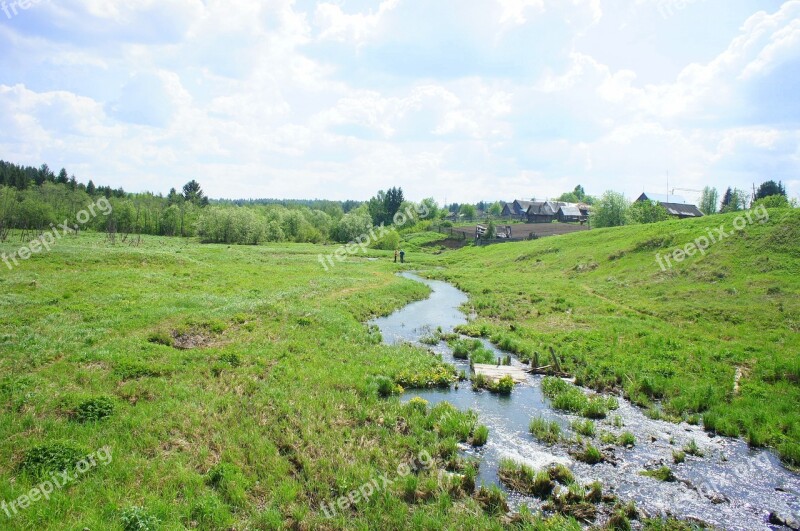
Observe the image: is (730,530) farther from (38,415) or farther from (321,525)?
(38,415)

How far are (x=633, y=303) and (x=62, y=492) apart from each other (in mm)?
34578

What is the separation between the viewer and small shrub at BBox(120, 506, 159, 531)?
8719mm

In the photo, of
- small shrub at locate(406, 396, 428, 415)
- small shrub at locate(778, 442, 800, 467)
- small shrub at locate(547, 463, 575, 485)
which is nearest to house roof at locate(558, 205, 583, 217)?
small shrub at locate(778, 442, 800, 467)

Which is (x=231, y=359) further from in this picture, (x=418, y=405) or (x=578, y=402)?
(x=578, y=402)

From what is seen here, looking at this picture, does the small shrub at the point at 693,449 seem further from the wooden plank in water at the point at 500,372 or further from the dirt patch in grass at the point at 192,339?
the dirt patch in grass at the point at 192,339

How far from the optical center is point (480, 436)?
Result: 1323 centimetres

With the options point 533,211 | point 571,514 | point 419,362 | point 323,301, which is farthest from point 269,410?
point 533,211

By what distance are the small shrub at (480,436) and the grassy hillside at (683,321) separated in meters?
6.91

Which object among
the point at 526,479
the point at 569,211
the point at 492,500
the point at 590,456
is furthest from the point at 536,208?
the point at 492,500

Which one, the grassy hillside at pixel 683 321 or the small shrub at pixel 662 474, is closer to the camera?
the small shrub at pixel 662 474

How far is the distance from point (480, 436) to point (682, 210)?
413 feet

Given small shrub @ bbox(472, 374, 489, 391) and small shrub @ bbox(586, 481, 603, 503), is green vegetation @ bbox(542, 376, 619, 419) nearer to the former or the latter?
small shrub @ bbox(472, 374, 489, 391)
